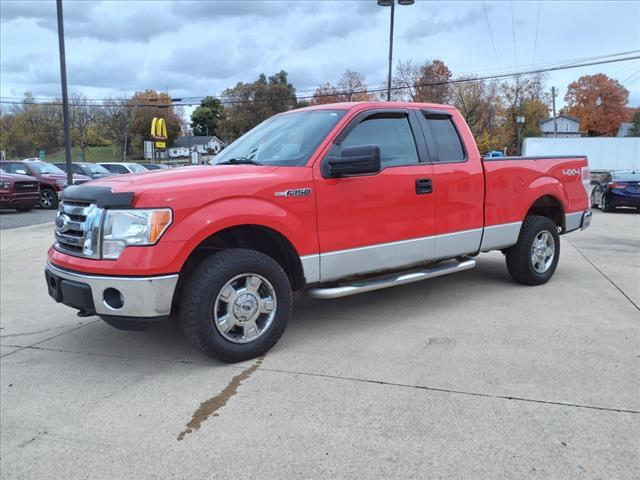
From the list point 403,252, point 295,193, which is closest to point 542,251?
point 403,252

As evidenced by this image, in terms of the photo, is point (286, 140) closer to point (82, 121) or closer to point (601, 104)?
point (82, 121)

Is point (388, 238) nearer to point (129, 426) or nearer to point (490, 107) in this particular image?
point (129, 426)

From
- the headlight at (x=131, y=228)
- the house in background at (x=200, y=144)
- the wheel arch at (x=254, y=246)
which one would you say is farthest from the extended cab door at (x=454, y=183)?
the house in background at (x=200, y=144)

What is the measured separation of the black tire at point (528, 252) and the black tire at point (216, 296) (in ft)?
10.5

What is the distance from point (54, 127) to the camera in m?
79.2

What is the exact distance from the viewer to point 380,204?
183 inches

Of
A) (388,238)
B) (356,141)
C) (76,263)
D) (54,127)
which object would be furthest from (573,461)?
(54,127)

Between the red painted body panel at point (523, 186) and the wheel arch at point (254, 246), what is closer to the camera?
the wheel arch at point (254, 246)

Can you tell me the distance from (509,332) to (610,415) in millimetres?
1537

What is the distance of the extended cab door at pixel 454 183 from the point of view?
516 cm

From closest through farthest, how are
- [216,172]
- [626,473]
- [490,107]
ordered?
[626,473], [216,172], [490,107]

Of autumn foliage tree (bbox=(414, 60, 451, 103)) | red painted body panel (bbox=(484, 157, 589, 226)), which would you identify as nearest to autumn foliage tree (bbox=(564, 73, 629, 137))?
autumn foliage tree (bbox=(414, 60, 451, 103))

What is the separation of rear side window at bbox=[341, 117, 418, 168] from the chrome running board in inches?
39.7

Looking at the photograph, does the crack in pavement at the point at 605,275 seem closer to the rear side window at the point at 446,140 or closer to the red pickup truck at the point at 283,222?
the red pickup truck at the point at 283,222
